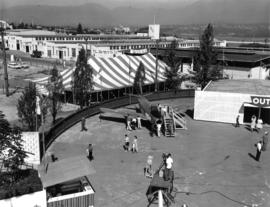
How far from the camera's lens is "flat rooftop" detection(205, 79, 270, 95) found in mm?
27595

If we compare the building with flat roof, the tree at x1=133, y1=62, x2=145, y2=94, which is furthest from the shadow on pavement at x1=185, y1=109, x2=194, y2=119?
the building with flat roof

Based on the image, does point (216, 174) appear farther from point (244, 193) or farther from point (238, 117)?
point (238, 117)

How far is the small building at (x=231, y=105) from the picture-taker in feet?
82.5

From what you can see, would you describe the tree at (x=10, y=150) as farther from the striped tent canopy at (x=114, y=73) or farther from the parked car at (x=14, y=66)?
the parked car at (x=14, y=66)

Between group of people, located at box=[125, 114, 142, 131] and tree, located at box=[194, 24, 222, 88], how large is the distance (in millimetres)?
16648

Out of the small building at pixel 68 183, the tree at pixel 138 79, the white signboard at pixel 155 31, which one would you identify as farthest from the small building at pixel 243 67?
the white signboard at pixel 155 31

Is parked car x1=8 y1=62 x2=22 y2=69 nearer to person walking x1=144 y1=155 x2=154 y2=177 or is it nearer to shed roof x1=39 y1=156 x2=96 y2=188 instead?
person walking x1=144 y1=155 x2=154 y2=177

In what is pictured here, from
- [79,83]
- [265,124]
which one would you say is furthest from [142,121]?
[265,124]

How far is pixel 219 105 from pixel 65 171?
1667 centimetres

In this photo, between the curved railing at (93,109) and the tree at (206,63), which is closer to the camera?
the curved railing at (93,109)

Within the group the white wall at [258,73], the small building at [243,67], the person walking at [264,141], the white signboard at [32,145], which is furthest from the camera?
the white wall at [258,73]

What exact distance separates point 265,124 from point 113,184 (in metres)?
15.6

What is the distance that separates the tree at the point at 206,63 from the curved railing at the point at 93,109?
4.07 metres

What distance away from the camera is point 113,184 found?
1560 centimetres
